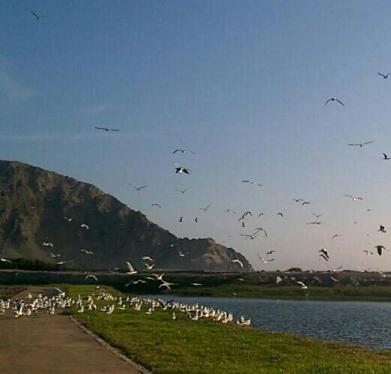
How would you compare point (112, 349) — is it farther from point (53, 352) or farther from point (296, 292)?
point (296, 292)

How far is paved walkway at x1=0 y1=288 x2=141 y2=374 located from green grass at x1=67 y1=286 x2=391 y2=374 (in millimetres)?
1014

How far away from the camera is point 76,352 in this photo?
27219mm

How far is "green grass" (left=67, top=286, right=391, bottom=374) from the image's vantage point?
945 inches

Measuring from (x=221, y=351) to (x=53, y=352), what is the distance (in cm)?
664

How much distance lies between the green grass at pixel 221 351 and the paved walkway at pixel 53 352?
101 centimetres

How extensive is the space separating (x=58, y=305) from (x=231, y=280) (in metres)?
84.6

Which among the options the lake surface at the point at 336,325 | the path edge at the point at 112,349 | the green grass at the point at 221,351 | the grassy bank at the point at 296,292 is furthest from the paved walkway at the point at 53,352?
the grassy bank at the point at 296,292

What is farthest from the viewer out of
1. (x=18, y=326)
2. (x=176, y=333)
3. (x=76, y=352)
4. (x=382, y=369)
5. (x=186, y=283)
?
(x=186, y=283)

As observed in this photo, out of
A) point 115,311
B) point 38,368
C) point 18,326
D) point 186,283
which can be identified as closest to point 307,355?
point 38,368

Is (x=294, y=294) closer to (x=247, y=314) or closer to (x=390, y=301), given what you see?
(x=390, y=301)

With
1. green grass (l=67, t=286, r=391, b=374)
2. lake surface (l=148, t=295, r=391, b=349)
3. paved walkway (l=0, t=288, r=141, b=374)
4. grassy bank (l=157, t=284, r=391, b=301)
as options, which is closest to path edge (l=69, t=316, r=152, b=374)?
paved walkway (l=0, t=288, r=141, b=374)

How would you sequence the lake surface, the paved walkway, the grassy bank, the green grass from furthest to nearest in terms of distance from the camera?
1. the grassy bank
2. the lake surface
3. the green grass
4. the paved walkway

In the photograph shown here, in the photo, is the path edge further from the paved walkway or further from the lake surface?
the lake surface

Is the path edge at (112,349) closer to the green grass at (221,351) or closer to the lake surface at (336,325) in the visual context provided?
the green grass at (221,351)
